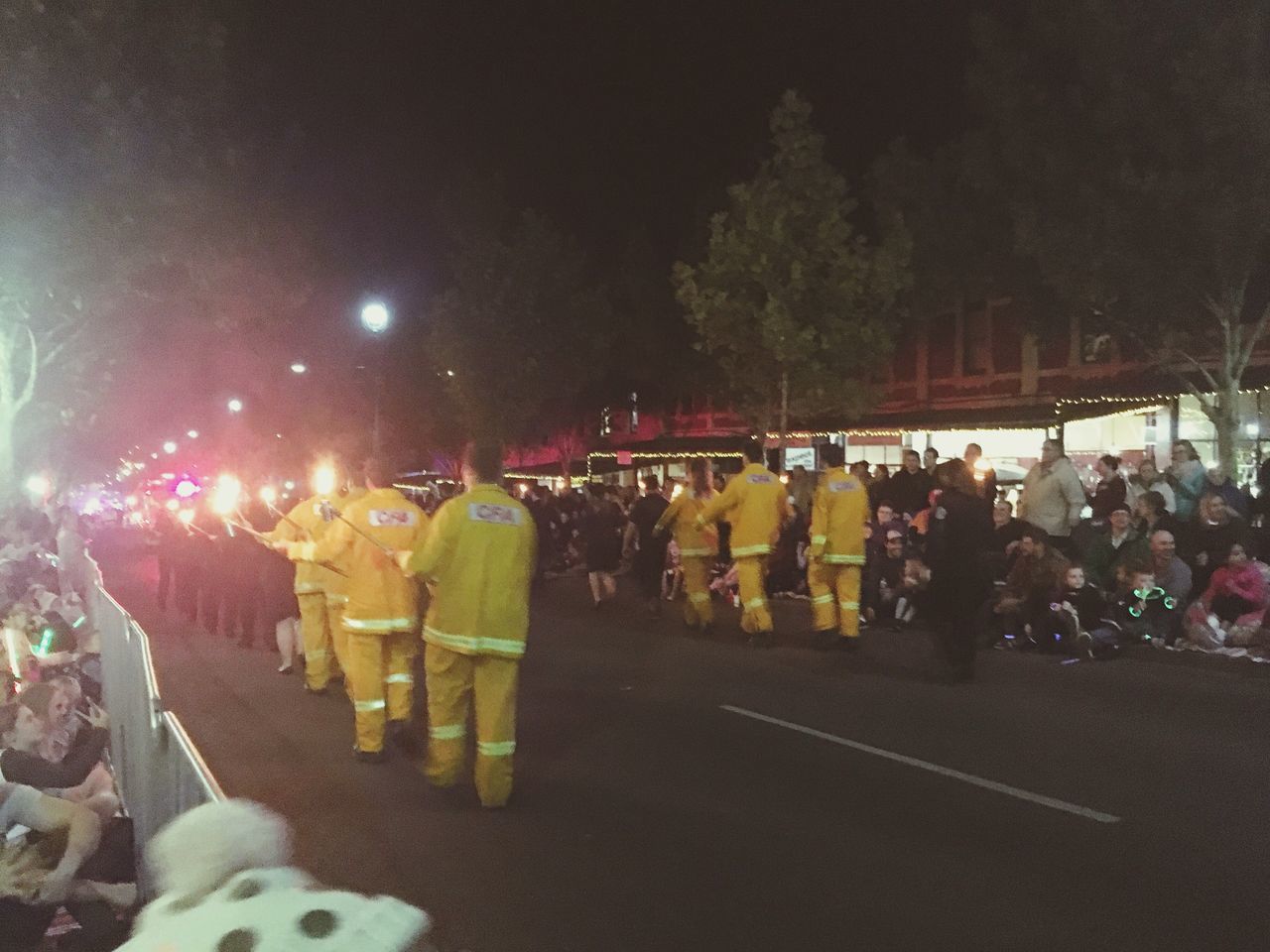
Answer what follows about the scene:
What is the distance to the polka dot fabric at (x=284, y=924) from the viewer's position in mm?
2162

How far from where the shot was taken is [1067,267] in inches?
813

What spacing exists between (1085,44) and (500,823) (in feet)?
56.4

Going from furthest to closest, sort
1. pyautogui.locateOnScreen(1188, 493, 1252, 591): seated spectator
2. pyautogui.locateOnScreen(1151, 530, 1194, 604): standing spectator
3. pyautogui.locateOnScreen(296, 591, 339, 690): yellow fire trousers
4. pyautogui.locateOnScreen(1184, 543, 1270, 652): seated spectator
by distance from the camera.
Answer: pyautogui.locateOnScreen(1188, 493, 1252, 591): seated spectator, pyautogui.locateOnScreen(1151, 530, 1194, 604): standing spectator, pyautogui.locateOnScreen(1184, 543, 1270, 652): seated spectator, pyautogui.locateOnScreen(296, 591, 339, 690): yellow fire trousers

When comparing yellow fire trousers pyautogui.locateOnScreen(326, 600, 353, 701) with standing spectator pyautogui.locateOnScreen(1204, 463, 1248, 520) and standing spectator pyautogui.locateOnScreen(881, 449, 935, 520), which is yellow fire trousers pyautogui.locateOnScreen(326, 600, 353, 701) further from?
standing spectator pyautogui.locateOnScreen(1204, 463, 1248, 520)

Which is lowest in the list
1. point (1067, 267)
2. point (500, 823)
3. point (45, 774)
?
point (500, 823)

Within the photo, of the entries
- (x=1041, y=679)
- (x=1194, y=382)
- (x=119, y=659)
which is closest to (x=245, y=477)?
(x=119, y=659)

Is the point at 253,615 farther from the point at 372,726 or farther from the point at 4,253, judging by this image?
the point at 4,253

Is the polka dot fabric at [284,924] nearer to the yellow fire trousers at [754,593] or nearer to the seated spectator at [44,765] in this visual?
the seated spectator at [44,765]

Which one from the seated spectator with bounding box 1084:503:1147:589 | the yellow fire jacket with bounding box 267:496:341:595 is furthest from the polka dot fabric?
the seated spectator with bounding box 1084:503:1147:589

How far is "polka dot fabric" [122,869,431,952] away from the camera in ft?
7.09

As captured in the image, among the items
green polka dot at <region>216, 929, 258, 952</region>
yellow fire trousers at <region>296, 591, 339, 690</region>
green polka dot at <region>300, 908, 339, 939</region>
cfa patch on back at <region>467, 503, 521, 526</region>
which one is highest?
cfa patch on back at <region>467, 503, 521, 526</region>

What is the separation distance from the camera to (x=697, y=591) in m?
14.3

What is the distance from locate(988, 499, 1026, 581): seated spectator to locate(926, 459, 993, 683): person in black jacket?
2.67 m

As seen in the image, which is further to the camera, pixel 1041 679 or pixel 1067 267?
pixel 1067 267
